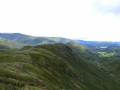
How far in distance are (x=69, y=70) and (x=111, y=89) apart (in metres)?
81.8

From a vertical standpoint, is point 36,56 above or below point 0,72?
below

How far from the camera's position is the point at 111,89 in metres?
155

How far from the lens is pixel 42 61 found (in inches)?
4117

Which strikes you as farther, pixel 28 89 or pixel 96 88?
pixel 96 88

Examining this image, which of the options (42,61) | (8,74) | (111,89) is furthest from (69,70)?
(8,74)

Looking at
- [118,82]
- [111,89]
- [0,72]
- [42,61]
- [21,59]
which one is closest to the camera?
[0,72]

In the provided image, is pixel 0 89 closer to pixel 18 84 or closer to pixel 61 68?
pixel 18 84

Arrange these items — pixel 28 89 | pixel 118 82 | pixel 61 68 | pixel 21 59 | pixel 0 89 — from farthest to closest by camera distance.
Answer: pixel 118 82 → pixel 61 68 → pixel 21 59 → pixel 28 89 → pixel 0 89

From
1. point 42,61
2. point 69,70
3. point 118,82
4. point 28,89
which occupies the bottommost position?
point 118,82

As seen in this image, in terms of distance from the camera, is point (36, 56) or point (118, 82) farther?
point (118, 82)

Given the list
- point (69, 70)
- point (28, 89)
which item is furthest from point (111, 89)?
point (28, 89)

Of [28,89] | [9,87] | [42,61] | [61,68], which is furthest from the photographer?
[61,68]

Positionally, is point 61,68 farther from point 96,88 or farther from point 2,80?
point 2,80

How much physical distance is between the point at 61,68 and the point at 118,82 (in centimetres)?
13608
